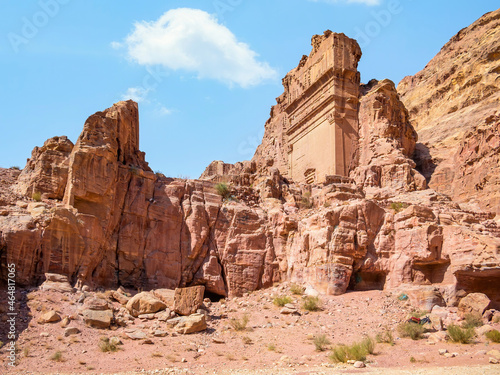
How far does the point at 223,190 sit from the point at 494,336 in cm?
1271

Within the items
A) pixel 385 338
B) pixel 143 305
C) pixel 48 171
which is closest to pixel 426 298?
pixel 385 338

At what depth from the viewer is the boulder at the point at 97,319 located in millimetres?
15469

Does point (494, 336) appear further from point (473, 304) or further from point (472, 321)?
point (473, 304)

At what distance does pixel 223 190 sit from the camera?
23438mm

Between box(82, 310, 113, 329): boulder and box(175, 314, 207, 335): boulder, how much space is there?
210 cm

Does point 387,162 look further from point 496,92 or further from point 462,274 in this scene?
point 496,92

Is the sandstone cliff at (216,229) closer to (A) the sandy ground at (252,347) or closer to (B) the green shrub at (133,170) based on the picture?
(B) the green shrub at (133,170)

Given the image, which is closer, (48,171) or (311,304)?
(311,304)

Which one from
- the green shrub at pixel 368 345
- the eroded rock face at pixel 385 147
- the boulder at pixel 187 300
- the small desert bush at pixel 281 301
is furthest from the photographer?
the eroded rock face at pixel 385 147

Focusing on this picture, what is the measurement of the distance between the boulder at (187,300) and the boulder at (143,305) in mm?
642

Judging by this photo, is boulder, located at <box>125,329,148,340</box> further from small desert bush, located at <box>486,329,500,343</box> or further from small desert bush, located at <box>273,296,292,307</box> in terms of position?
small desert bush, located at <box>486,329,500,343</box>

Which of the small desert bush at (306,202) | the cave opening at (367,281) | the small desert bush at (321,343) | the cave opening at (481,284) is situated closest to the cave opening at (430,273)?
the cave opening at (481,284)

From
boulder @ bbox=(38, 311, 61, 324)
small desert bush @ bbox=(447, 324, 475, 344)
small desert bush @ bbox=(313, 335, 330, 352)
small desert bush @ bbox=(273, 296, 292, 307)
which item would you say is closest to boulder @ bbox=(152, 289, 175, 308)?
boulder @ bbox=(38, 311, 61, 324)

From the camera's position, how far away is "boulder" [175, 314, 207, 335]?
1574 centimetres
